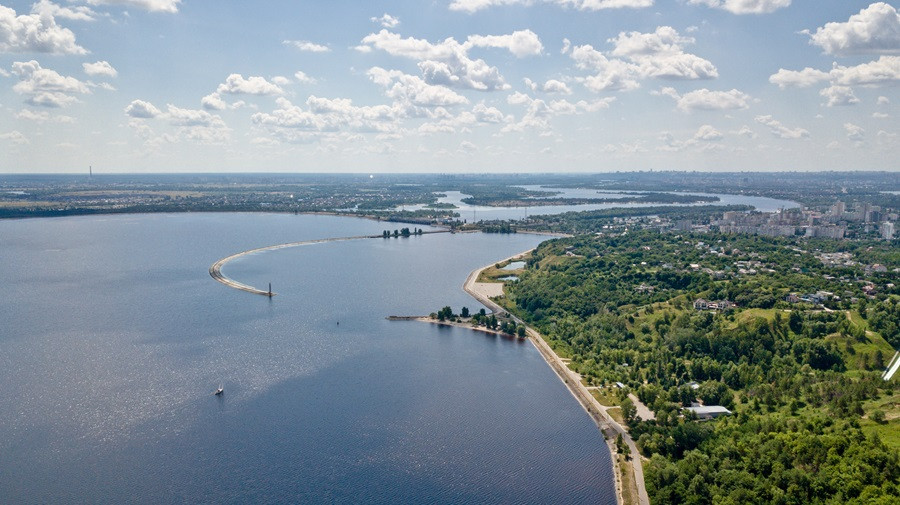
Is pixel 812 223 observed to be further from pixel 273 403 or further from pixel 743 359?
pixel 273 403

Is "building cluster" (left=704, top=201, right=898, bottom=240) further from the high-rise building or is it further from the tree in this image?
the tree

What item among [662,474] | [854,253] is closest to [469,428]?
[662,474]

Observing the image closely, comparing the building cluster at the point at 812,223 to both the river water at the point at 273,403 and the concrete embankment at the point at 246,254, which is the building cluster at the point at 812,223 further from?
the river water at the point at 273,403

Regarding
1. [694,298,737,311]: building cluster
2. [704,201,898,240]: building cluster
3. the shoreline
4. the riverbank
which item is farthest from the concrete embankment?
[704,201,898,240]: building cluster

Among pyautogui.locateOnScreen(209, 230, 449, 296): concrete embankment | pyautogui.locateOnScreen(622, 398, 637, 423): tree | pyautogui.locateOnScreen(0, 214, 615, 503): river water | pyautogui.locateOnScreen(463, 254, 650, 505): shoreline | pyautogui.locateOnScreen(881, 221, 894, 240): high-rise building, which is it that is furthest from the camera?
pyautogui.locateOnScreen(881, 221, 894, 240): high-rise building

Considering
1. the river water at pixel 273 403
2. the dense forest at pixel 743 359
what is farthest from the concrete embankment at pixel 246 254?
the dense forest at pixel 743 359
